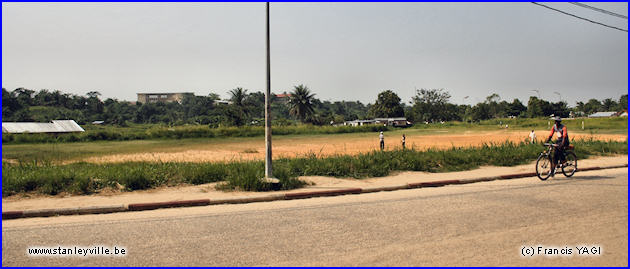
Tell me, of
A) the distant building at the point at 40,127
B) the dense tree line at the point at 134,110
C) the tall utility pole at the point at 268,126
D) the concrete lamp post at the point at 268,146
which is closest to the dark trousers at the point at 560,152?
the concrete lamp post at the point at 268,146

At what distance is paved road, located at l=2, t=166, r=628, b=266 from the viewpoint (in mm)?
5008

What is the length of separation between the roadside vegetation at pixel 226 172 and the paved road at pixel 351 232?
2177mm

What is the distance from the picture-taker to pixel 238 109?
96750mm

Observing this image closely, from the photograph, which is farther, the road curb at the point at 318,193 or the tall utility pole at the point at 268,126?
the tall utility pole at the point at 268,126

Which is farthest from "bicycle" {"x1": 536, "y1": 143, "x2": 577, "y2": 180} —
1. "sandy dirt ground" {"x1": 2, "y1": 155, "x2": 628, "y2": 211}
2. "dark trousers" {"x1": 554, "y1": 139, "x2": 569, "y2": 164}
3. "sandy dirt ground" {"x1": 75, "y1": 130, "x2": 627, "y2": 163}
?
"sandy dirt ground" {"x1": 75, "y1": 130, "x2": 627, "y2": 163}

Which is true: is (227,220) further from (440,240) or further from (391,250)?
(440,240)

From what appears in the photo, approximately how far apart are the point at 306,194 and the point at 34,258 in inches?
208

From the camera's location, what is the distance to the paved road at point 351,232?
16.4 feet

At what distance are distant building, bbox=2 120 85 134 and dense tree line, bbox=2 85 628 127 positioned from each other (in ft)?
22.4

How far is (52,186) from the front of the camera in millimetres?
9352

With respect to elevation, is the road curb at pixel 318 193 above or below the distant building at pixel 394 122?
below

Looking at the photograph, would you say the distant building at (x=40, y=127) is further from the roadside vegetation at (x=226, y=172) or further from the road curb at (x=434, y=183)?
the road curb at (x=434, y=183)

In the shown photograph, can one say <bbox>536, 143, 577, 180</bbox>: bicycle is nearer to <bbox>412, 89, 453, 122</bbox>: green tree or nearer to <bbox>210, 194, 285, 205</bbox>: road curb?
<bbox>210, 194, 285, 205</bbox>: road curb

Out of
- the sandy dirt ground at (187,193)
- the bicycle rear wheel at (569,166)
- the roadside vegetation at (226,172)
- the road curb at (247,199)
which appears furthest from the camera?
the bicycle rear wheel at (569,166)
